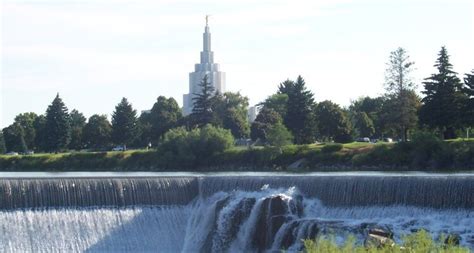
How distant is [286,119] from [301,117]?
148 cm

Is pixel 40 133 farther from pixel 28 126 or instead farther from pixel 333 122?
pixel 333 122

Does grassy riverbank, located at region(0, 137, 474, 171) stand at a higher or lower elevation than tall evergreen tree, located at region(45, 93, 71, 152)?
lower

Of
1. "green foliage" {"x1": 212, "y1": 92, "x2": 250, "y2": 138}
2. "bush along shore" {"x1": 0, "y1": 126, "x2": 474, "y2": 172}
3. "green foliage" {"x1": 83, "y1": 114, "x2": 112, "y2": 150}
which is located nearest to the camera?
"bush along shore" {"x1": 0, "y1": 126, "x2": 474, "y2": 172}

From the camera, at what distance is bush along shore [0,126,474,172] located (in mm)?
54750

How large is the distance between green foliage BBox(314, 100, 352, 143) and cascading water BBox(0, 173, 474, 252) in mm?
39940

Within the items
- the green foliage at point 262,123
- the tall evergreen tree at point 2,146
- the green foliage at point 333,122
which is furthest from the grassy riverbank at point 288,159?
the green foliage at point 262,123

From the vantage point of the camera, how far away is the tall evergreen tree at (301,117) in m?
78.4

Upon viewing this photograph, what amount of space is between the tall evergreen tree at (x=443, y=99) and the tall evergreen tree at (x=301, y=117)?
17758 millimetres

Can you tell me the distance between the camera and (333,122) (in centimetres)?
7862

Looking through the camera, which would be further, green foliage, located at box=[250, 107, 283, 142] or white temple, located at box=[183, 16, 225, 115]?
white temple, located at box=[183, 16, 225, 115]

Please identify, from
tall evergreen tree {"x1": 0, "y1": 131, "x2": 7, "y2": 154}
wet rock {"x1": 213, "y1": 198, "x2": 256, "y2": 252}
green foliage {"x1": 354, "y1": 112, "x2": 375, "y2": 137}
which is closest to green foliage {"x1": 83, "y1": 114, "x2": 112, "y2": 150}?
tall evergreen tree {"x1": 0, "y1": 131, "x2": 7, "y2": 154}

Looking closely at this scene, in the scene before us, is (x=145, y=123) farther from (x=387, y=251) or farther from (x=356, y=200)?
(x=387, y=251)

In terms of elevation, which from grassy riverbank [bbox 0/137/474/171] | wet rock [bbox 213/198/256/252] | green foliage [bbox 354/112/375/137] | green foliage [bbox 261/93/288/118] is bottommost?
wet rock [bbox 213/198/256/252]

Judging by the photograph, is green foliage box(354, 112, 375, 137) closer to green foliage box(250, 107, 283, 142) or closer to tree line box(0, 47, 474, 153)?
tree line box(0, 47, 474, 153)
